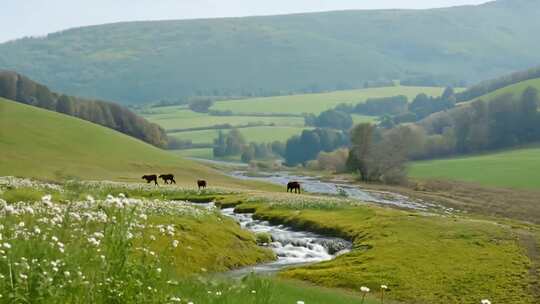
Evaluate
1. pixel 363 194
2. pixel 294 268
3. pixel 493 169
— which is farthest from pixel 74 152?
pixel 294 268

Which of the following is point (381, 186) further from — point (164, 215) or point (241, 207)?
point (164, 215)

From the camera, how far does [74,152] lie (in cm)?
14362

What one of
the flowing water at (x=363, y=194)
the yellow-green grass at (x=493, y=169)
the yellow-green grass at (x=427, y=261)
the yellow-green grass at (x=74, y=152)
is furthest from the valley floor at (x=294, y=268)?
the yellow-green grass at (x=493, y=169)

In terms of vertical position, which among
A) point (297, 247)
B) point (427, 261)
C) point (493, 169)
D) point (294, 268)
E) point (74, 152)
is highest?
point (74, 152)

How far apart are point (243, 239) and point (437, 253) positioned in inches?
604

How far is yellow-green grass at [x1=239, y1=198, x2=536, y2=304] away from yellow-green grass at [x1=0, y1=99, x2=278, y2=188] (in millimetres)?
64533

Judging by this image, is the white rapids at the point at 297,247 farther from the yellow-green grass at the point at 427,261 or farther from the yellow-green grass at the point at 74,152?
the yellow-green grass at the point at 74,152

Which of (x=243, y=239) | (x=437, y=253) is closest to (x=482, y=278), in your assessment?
(x=437, y=253)

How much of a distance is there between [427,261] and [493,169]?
11878cm

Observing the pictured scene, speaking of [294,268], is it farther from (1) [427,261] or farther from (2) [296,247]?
(1) [427,261]

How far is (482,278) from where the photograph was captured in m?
45.3

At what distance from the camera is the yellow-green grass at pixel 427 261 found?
142 ft

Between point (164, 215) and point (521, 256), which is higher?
point (164, 215)

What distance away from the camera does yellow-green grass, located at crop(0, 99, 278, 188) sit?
408 feet
